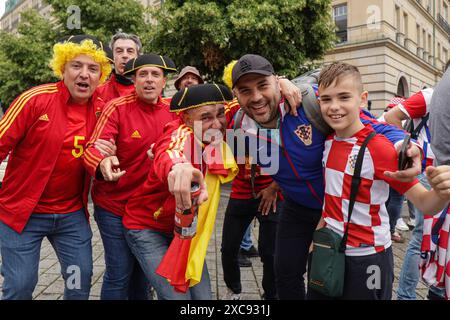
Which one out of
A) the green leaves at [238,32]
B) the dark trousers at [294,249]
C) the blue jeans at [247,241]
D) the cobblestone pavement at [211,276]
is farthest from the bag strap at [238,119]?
the green leaves at [238,32]

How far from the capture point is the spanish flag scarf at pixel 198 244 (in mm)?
2100

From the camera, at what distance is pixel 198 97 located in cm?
218

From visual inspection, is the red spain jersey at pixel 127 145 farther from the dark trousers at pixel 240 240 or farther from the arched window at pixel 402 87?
the arched window at pixel 402 87

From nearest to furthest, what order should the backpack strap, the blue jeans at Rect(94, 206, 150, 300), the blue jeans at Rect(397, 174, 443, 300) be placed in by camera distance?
the backpack strap → the blue jeans at Rect(94, 206, 150, 300) → the blue jeans at Rect(397, 174, 443, 300)

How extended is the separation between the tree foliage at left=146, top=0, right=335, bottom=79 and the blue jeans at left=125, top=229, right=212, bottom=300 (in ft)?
31.8

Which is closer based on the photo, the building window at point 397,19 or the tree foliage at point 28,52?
the tree foliage at point 28,52

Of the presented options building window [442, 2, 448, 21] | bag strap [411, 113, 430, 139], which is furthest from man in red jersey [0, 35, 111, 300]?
building window [442, 2, 448, 21]

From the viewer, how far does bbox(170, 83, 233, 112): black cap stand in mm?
2186

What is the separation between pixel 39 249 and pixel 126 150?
35.8 inches

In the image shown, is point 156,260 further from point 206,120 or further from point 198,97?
point 198,97

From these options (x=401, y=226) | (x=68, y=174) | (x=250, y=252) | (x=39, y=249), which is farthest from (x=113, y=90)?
(x=401, y=226)

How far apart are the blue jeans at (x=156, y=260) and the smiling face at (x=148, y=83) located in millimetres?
965

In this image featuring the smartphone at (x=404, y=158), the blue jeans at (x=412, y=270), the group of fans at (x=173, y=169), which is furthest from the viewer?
the blue jeans at (x=412, y=270)

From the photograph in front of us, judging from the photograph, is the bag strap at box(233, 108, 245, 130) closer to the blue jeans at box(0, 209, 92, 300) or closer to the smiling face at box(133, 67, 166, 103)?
the smiling face at box(133, 67, 166, 103)
